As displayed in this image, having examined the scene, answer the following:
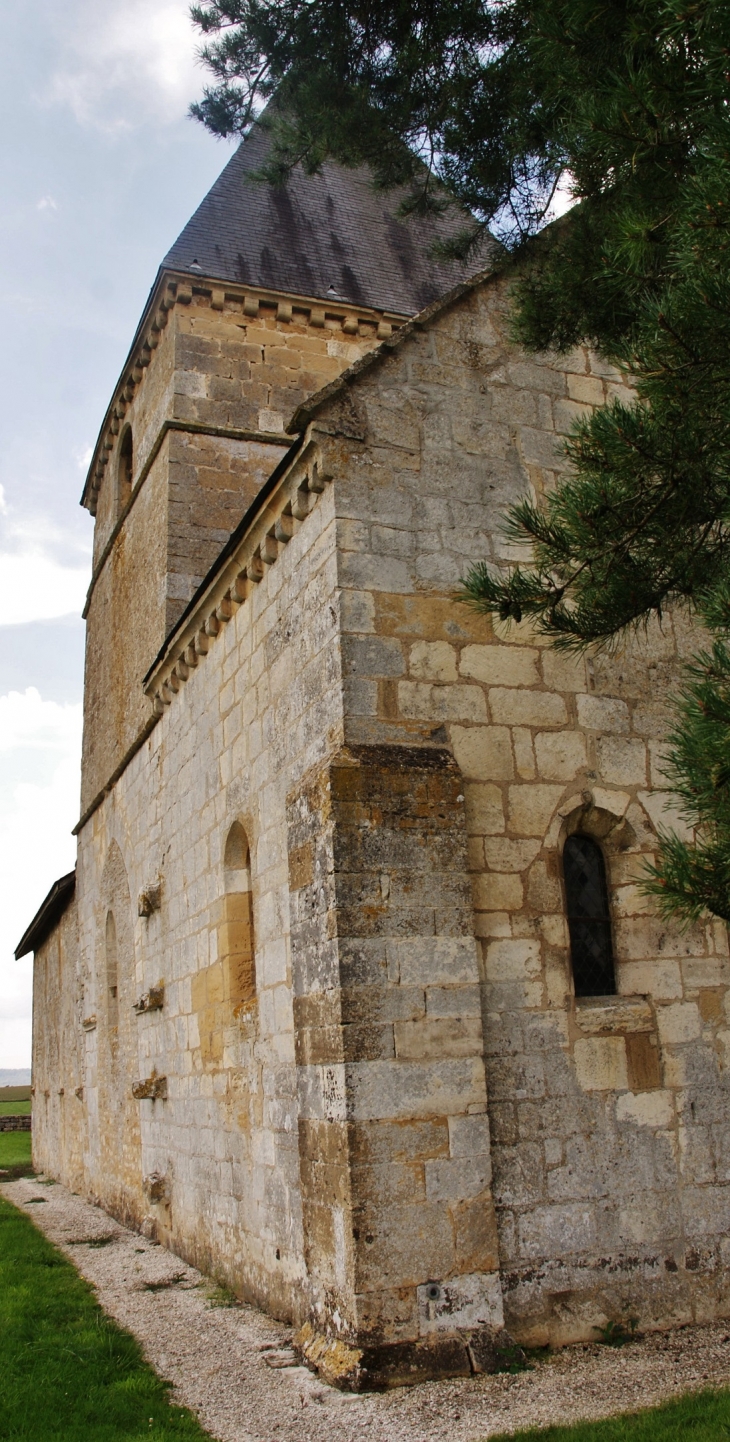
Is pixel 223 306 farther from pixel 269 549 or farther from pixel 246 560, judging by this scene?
pixel 269 549

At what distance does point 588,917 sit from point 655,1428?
230cm

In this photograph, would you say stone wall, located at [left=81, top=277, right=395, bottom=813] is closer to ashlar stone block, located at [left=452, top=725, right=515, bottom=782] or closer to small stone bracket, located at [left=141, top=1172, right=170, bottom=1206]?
small stone bracket, located at [left=141, top=1172, right=170, bottom=1206]

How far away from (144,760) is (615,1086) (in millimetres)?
5719

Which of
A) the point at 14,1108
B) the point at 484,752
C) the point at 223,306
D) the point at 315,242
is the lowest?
the point at 14,1108

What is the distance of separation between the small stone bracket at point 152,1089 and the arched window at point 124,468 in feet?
21.3

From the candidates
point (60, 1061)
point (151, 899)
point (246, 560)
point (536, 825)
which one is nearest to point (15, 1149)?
point (60, 1061)

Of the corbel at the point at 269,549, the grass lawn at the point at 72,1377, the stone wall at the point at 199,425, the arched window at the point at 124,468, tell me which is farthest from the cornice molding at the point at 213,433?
the grass lawn at the point at 72,1377

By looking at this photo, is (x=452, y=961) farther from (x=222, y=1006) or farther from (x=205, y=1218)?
(x=205, y=1218)

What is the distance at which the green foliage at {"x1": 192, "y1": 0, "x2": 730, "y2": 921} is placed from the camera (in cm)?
306

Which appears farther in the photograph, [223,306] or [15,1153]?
[15,1153]

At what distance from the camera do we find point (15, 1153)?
21.6m

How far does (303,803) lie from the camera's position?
5.11 meters

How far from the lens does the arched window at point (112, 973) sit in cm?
1124

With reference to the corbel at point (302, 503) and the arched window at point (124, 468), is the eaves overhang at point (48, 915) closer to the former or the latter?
the arched window at point (124, 468)
